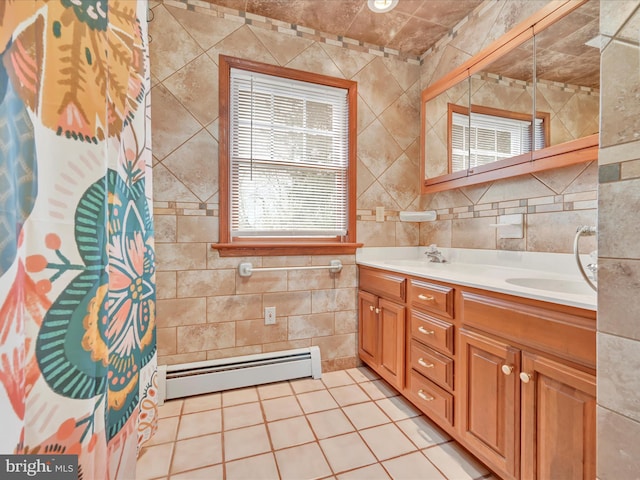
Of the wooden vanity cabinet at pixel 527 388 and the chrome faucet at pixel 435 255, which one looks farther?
the chrome faucet at pixel 435 255

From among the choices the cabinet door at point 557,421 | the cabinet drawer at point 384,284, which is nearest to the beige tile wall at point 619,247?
the cabinet door at point 557,421

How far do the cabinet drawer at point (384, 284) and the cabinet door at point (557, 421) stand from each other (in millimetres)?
716

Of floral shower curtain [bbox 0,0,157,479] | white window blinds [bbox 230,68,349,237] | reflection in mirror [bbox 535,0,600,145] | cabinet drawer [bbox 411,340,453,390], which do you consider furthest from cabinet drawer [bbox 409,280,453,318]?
floral shower curtain [bbox 0,0,157,479]

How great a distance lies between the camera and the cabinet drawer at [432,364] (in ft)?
4.45

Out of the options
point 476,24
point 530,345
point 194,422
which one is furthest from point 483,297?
point 476,24

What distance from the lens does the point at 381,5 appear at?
6.05 feet

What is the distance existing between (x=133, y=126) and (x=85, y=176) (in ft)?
1.01

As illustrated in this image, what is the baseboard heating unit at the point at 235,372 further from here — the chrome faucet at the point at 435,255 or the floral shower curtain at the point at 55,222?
the floral shower curtain at the point at 55,222

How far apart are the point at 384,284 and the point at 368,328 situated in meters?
0.42

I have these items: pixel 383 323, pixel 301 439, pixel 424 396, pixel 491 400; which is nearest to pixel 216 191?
pixel 383 323

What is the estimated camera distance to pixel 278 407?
5.55ft

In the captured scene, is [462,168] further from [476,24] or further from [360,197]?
[476,24]

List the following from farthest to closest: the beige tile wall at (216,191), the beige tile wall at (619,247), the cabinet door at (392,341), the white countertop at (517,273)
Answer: the beige tile wall at (216,191), the cabinet door at (392,341), the white countertop at (517,273), the beige tile wall at (619,247)

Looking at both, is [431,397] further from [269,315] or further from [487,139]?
[487,139]
